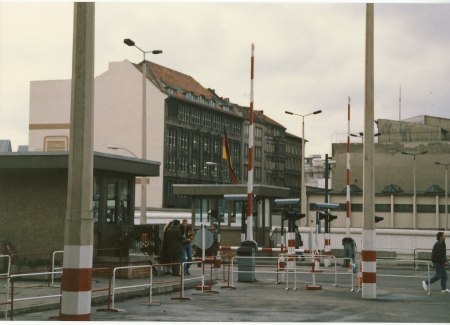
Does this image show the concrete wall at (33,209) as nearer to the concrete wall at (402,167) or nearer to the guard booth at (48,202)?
the guard booth at (48,202)

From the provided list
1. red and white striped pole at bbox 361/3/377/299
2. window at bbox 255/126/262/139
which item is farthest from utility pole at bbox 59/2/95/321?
window at bbox 255/126/262/139

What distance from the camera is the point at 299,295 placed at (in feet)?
64.5

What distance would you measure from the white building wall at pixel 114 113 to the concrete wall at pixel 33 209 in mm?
59185

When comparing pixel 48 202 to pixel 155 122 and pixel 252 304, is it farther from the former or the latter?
pixel 155 122

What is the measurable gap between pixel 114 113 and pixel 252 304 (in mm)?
69500

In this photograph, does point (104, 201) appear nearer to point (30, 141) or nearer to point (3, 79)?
point (3, 79)

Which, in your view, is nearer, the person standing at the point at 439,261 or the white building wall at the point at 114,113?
the person standing at the point at 439,261

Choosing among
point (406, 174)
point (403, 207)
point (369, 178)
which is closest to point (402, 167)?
point (406, 174)

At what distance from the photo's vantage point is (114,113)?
8512cm

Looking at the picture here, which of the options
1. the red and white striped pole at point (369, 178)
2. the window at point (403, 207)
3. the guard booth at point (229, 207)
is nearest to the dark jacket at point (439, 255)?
the red and white striped pole at point (369, 178)

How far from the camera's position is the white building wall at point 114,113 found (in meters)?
84.8

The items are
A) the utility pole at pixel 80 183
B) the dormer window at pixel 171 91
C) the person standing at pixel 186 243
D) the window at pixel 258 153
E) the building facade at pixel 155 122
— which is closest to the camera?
the utility pole at pixel 80 183

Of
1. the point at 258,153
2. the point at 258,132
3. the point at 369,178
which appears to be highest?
the point at 258,132

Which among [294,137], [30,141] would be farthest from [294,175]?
[30,141]
